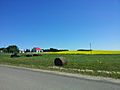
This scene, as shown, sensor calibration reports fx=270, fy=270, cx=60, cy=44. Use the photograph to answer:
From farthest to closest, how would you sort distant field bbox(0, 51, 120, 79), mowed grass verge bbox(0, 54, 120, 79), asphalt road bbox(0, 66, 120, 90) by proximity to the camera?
distant field bbox(0, 51, 120, 79)
mowed grass verge bbox(0, 54, 120, 79)
asphalt road bbox(0, 66, 120, 90)

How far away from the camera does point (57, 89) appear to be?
10312mm

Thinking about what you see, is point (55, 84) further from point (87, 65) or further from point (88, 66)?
point (87, 65)

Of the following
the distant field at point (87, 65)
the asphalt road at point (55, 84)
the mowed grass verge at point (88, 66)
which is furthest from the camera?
the distant field at point (87, 65)

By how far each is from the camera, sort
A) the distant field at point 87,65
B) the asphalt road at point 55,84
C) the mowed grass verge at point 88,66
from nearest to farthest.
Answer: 1. the asphalt road at point 55,84
2. the mowed grass verge at point 88,66
3. the distant field at point 87,65

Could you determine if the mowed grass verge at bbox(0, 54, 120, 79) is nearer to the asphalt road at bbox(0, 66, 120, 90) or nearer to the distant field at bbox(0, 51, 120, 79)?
the distant field at bbox(0, 51, 120, 79)

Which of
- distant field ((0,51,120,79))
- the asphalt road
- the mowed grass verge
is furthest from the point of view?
distant field ((0,51,120,79))

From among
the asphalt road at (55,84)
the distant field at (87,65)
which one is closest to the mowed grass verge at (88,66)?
the distant field at (87,65)

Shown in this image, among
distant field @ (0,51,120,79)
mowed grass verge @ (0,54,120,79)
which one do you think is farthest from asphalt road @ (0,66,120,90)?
distant field @ (0,51,120,79)

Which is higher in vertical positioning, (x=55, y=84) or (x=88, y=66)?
(x=88, y=66)

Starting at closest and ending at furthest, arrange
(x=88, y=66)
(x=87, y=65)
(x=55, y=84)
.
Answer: (x=55, y=84) → (x=88, y=66) → (x=87, y=65)

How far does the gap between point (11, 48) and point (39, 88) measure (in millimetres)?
152023

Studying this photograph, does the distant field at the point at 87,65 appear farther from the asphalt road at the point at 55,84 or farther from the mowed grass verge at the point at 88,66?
the asphalt road at the point at 55,84

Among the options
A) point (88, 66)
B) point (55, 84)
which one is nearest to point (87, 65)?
point (88, 66)

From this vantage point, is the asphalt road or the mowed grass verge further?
the mowed grass verge
